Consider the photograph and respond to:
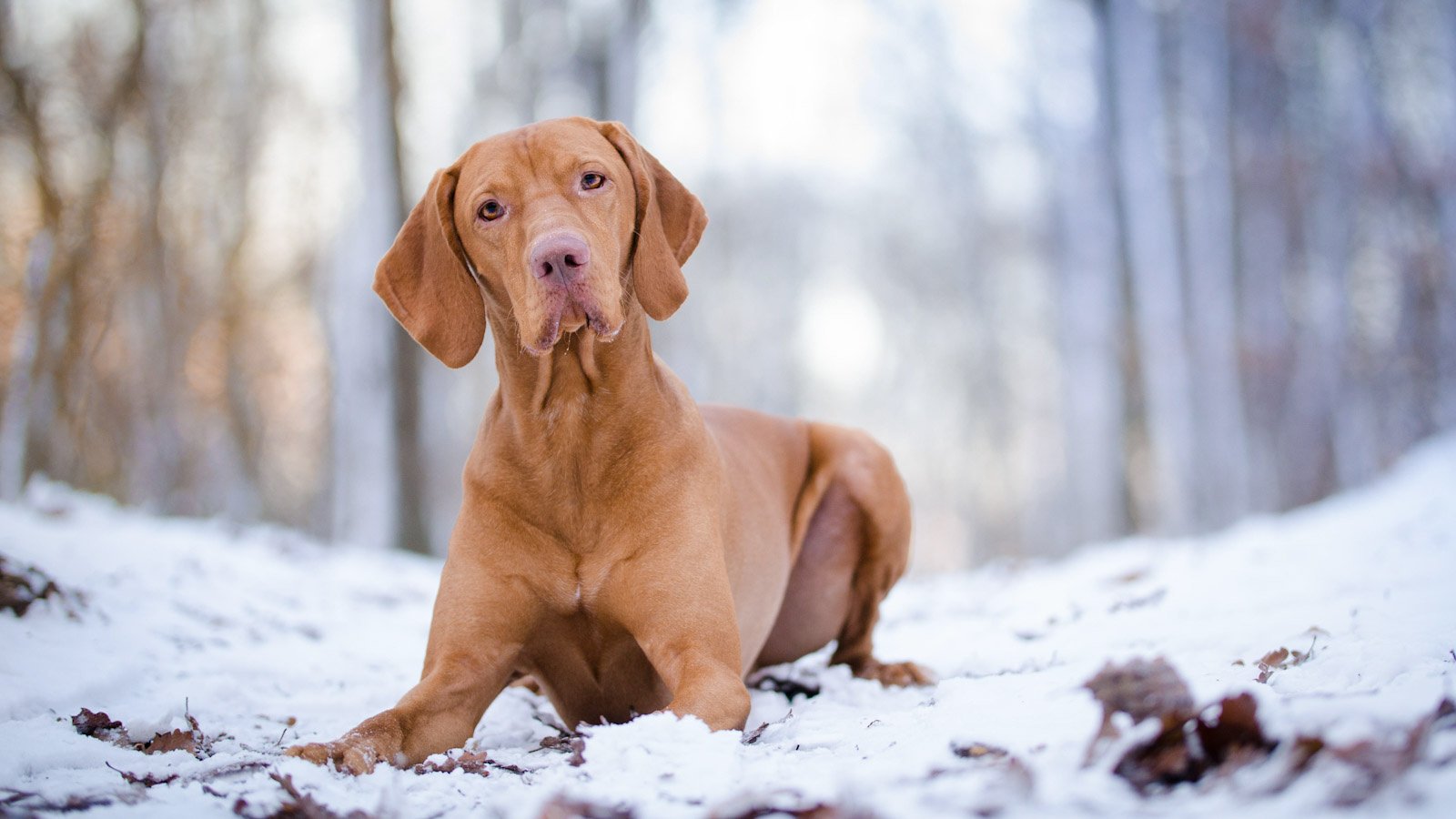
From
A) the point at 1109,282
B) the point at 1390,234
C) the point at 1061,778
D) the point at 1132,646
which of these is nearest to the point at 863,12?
the point at 1109,282

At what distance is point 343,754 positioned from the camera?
2656mm

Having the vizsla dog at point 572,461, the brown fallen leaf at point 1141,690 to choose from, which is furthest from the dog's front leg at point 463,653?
the brown fallen leaf at point 1141,690

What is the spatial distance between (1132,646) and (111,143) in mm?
13452

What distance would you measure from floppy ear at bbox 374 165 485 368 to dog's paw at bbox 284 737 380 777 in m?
1.19

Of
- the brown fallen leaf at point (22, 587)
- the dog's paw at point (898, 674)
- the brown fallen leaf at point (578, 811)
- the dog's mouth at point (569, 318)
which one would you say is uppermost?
the dog's mouth at point (569, 318)

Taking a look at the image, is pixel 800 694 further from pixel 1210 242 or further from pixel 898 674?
pixel 1210 242

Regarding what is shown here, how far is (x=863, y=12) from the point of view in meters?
23.8

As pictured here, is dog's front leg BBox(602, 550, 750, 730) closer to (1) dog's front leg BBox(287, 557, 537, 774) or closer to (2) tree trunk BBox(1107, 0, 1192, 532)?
(1) dog's front leg BBox(287, 557, 537, 774)

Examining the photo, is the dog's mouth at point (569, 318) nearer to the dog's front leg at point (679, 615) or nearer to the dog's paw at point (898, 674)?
the dog's front leg at point (679, 615)

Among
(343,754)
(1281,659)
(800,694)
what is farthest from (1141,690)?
(800,694)

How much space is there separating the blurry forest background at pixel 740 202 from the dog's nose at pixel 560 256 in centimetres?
709

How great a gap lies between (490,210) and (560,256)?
1.65 ft

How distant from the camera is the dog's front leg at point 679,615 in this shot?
10.1 feet

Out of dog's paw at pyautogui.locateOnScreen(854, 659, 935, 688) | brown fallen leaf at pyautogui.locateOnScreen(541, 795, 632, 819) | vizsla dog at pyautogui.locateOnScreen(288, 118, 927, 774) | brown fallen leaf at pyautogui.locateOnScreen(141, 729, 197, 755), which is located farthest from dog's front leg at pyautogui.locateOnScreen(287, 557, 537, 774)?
dog's paw at pyautogui.locateOnScreen(854, 659, 935, 688)
